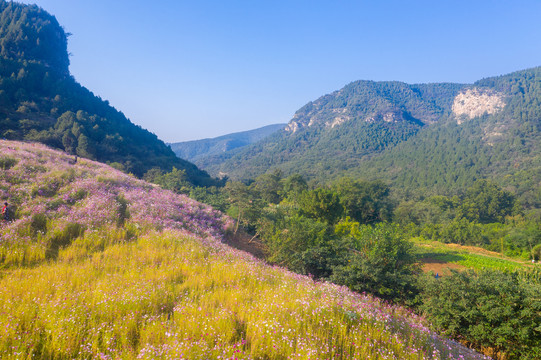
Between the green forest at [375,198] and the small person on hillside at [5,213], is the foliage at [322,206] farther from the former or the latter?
the small person on hillside at [5,213]

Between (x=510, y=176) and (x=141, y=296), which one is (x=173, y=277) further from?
(x=510, y=176)

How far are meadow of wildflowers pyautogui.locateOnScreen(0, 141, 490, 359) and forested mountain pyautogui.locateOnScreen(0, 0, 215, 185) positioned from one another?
47.9 m

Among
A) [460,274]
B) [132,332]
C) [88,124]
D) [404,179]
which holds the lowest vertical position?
[404,179]

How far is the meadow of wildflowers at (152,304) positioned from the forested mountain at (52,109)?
157 feet

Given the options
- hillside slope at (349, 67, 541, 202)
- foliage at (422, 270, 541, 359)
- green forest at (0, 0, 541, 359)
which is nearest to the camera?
foliage at (422, 270, 541, 359)

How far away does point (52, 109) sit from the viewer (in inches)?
2608

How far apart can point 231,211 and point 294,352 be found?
49.6 feet

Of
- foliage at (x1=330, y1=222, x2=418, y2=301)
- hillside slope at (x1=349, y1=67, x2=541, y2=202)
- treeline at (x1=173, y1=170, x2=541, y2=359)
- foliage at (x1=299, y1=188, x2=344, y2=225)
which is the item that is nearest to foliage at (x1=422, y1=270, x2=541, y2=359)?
treeline at (x1=173, y1=170, x2=541, y2=359)

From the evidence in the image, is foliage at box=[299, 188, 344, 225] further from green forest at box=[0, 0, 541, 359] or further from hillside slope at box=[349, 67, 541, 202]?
hillside slope at box=[349, 67, 541, 202]

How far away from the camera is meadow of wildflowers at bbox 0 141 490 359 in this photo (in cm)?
320

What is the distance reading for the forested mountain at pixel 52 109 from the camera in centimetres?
5372

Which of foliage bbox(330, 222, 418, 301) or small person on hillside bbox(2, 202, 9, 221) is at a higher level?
small person on hillside bbox(2, 202, 9, 221)

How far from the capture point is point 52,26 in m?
111

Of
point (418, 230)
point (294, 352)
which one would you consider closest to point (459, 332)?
point (294, 352)
